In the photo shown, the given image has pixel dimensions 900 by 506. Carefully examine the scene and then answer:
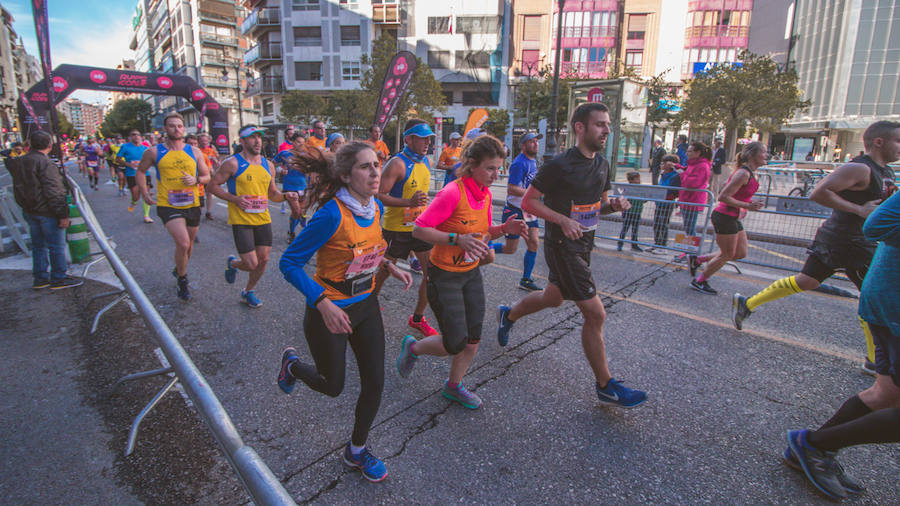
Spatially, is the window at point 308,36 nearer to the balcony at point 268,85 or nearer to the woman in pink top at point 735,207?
the balcony at point 268,85

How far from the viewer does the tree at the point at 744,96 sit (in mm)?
23453

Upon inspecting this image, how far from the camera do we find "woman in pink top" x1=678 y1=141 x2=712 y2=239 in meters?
7.68

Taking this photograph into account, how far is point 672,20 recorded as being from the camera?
45812mm

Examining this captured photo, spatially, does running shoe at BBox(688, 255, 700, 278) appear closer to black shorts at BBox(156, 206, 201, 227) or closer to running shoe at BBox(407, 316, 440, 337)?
running shoe at BBox(407, 316, 440, 337)

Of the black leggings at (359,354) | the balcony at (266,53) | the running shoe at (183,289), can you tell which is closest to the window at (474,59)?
the balcony at (266,53)

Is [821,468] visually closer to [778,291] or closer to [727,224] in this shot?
[778,291]

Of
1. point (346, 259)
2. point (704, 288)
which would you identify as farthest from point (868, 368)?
point (346, 259)

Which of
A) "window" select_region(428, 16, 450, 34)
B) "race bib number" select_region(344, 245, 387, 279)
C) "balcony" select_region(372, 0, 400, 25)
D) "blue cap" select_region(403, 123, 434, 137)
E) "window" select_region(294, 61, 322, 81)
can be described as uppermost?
"balcony" select_region(372, 0, 400, 25)

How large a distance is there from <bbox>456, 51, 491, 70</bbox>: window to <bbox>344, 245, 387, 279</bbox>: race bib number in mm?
45945

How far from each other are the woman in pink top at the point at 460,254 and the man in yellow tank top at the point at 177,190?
3.69 metres

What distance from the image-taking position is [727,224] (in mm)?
5664

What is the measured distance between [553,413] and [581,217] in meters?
1.39

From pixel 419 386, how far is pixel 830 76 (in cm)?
5172

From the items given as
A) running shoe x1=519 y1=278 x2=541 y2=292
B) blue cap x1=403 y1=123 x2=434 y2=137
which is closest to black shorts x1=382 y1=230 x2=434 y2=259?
blue cap x1=403 y1=123 x2=434 y2=137
